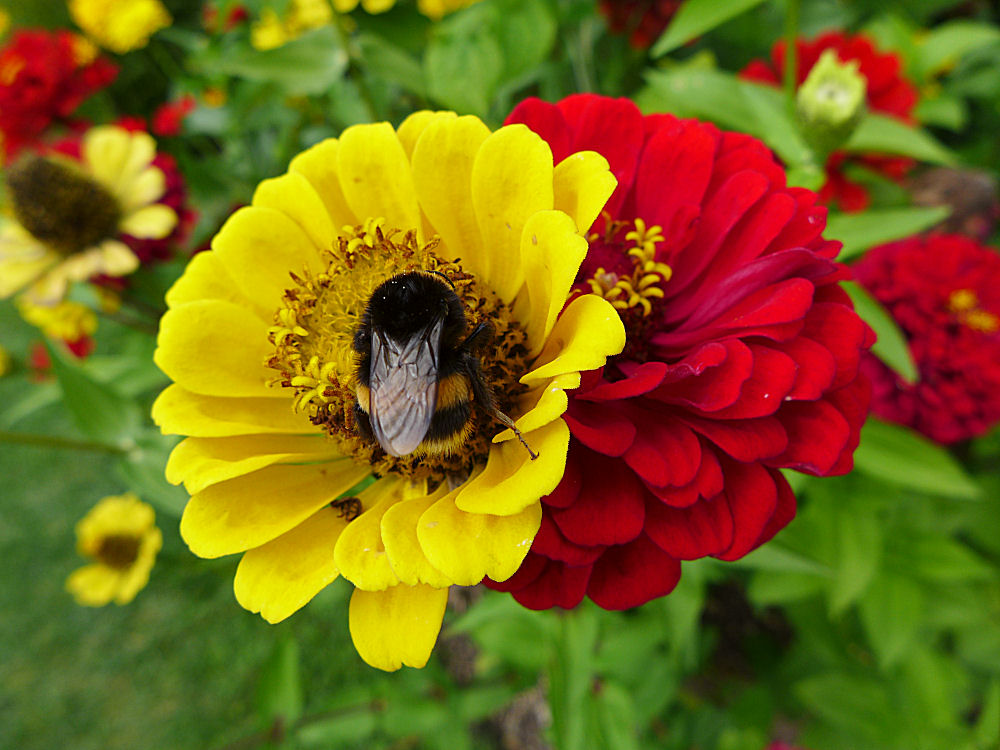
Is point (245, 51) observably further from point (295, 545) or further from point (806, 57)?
point (806, 57)

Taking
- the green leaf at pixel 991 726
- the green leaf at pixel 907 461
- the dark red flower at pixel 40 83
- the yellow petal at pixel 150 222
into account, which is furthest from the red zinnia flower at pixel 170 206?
the green leaf at pixel 991 726

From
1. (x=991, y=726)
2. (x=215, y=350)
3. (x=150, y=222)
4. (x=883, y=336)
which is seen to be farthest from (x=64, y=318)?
(x=991, y=726)

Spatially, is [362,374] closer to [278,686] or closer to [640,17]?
[278,686]

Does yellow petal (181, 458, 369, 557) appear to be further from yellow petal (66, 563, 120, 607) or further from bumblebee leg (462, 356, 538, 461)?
yellow petal (66, 563, 120, 607)

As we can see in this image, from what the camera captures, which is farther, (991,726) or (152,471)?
(152,471)

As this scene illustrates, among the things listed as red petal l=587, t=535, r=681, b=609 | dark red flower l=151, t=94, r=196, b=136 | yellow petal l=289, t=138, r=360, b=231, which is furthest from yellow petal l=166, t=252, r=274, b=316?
dark red flower l=151, t=94, r=196, b=136

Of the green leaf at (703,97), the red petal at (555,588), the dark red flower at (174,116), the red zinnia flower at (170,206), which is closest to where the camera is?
the red petal at (555,588)

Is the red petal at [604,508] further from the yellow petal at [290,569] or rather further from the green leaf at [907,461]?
the green leaf at [907,461]
